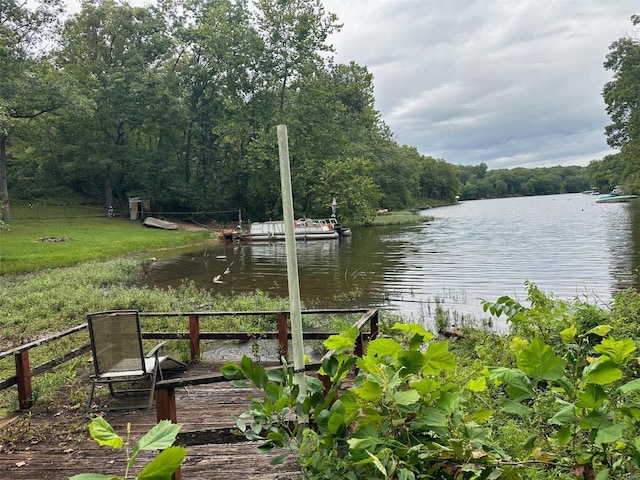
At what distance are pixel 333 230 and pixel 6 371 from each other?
25904mm

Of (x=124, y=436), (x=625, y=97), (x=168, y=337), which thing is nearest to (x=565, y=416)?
(x=124, y=436)

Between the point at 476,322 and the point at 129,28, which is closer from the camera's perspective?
the point at 476,322

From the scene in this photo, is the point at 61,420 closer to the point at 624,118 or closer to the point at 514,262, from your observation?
the point at 514,262

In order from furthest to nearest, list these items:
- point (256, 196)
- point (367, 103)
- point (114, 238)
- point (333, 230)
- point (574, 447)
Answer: point (367, 103), point (256, 196), point (333, 230), point (114, 238), point (574, 447)

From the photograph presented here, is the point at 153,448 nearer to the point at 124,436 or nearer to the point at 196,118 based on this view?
the point at 124,436

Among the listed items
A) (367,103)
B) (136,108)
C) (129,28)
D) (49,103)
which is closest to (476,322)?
(49,103)

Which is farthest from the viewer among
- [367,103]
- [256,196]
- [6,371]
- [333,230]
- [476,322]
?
[367,103]

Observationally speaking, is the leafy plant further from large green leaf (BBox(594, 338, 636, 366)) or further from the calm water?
the calm water

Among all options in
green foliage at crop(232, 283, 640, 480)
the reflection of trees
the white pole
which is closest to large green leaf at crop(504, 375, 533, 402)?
green foliage at crop(232, 283, 640, 480)

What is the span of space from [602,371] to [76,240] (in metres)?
25.6

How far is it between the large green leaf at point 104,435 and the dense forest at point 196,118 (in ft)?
115

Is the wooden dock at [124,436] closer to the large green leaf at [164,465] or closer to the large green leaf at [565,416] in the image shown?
the large green leaf at [164,465]

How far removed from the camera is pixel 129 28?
3478cm

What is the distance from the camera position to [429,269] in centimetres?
1734
